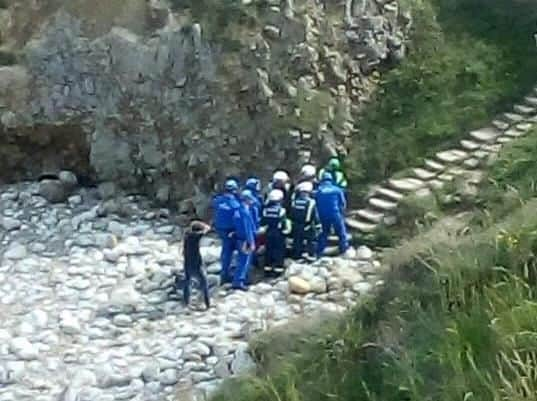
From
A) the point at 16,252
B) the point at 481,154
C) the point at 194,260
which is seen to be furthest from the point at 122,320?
the point at 481,154

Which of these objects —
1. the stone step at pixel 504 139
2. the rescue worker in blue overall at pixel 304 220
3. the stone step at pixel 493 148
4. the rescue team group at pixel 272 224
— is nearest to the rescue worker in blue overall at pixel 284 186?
the rescue team group at pixel 272 224

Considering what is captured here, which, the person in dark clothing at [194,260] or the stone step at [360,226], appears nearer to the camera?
the person in dark clothing at [194,260]

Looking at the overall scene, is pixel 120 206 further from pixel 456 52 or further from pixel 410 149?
pixel 456 52

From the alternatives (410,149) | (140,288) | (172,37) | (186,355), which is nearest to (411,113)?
(410,149)

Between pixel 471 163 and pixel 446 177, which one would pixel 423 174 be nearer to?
pixel 446 177

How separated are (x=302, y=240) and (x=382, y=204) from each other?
1935 millimetres

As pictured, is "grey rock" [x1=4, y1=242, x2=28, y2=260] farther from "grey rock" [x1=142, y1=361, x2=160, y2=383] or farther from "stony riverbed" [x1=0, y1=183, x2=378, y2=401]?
"grey rock" [x1=142, y1=361, x2=160, y2=383]

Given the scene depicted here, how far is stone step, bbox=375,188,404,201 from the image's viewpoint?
21734 millimetres

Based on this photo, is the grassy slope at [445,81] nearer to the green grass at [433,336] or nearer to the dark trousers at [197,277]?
the dark trousers at [197,277]

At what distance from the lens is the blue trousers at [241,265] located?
19703mm

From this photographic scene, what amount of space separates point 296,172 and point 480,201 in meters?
3.76

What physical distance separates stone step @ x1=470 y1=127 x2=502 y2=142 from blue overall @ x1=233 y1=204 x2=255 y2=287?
5269mm

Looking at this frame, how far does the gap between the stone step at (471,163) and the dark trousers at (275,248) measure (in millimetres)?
3950

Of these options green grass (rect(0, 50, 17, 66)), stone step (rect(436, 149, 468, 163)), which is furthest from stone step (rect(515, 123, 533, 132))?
green grass (rect(0, 50, 17, 66))
